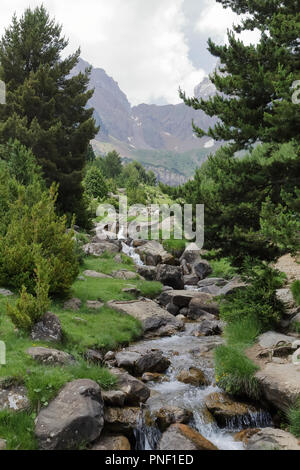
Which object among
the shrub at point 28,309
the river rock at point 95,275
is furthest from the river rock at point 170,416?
the river rock at point 95,275

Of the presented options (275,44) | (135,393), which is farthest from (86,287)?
(275,44)

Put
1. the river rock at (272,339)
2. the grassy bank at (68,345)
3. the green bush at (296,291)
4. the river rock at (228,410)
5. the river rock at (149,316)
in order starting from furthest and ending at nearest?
the river rock at (149,316) → the green bush at (296,291) → the river rock at (272,339) → the river rock at (228,410) → the grassy bank at (68,345)

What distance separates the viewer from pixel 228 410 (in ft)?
27.2

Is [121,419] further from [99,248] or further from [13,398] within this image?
[99,248]

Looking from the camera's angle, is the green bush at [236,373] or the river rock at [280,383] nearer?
the river rock at [280,383]

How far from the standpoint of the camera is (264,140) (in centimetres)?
1194

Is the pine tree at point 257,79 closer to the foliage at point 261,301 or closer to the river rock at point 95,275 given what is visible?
the foliage at point 261,301

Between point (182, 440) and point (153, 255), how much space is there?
71.2 feet

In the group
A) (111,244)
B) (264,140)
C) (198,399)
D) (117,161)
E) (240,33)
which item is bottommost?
(198,399)

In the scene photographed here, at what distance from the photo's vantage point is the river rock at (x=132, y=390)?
852 centimetres

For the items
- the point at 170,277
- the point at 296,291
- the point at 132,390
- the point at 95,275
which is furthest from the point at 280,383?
the point at 170,277

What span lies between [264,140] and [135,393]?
9.41 m

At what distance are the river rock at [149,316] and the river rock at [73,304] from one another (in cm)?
153
